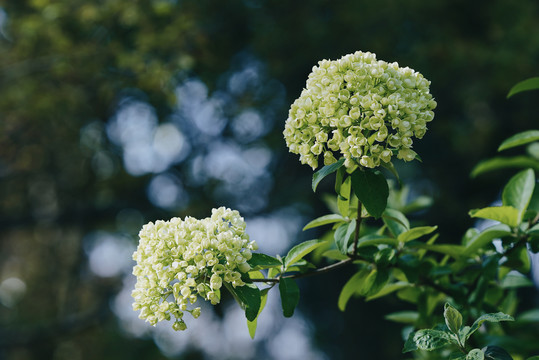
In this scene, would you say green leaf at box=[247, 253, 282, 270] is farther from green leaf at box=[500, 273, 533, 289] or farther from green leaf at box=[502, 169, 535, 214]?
green leaf at box=[500, 273, 533, 289]

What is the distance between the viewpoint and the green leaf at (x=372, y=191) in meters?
1.51

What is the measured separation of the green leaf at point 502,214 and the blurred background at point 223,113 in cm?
470

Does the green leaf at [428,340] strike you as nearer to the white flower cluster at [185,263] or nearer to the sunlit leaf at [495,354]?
the sunlit leaf at [495,354]

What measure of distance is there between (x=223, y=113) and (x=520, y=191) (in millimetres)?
7869

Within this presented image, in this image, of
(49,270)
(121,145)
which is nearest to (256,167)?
(121,145)

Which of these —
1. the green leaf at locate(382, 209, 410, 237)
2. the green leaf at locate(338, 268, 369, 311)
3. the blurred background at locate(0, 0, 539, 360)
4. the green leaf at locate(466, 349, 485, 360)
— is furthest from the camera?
the blurred background at locate(0, 0, 539, 360)

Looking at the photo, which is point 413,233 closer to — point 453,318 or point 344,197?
point 344,197

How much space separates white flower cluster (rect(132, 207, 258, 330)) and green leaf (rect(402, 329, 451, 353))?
20.0 inches

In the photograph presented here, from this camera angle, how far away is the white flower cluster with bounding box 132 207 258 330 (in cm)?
145

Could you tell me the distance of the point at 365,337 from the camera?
9500 millimetres

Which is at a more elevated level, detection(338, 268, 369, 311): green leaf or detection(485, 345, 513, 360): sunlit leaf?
detection(338, 268, 369, 311): green leaf

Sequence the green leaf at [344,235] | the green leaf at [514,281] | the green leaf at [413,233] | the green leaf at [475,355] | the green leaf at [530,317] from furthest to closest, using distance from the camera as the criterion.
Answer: the green leaf at [530,317] < the green leaf at [514,281] < the green leaf at [413,233] < the green leaf at [344,235] < the green leaf at [475,355]

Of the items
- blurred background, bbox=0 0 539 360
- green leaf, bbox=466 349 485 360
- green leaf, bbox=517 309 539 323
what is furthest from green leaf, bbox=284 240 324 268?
blurred background, bbox=0 0 539 360

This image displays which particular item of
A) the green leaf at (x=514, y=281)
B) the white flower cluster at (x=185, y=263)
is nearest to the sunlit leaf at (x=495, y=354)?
the white flower cluster at (x=185, y=263)
